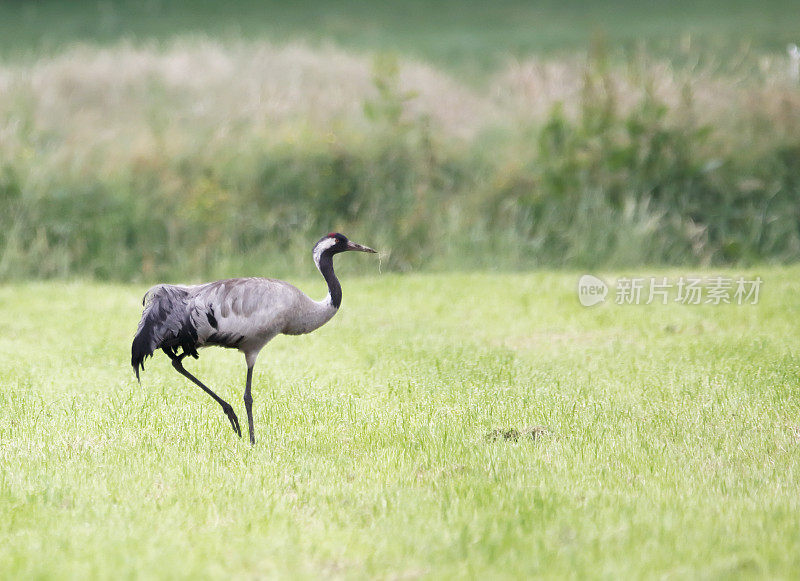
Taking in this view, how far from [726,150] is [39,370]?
10447 millimetres

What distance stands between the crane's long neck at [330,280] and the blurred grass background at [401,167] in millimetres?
7384

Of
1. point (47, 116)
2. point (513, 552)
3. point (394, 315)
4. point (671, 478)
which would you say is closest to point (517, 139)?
point (394, 315)

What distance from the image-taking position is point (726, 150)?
15.7m

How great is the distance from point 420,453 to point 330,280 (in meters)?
1.20

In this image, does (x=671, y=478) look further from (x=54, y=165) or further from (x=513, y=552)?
(x=54, y=165)

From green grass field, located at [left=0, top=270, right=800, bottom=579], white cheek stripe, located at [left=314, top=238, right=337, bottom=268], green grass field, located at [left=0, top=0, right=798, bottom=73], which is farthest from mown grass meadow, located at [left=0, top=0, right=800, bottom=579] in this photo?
Result: white cheek stripe, located at [left=314, top=238, right=337, bottom=268]

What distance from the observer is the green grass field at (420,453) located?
5008 millimetres

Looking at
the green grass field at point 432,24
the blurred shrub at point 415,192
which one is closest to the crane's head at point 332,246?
the blurred shrub at point 415,192

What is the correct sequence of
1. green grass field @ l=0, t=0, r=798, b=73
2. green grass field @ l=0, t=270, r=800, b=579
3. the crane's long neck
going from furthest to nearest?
green grass field @ l=0, t=0, r=798, b=73 → the crane's long neck → green grass field @ l=0, t=270, r=800, b=579

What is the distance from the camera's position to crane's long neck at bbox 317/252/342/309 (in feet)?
22.3

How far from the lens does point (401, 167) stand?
15750mm

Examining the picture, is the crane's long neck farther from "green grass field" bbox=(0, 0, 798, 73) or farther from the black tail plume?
"green grass field" bbox=(0, 0, 798, 73)

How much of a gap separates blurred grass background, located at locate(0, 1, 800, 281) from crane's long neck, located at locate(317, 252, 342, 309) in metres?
7.38

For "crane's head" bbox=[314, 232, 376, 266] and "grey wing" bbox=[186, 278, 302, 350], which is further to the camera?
"crane's head" bbox=[314, 232, 376, 266]
